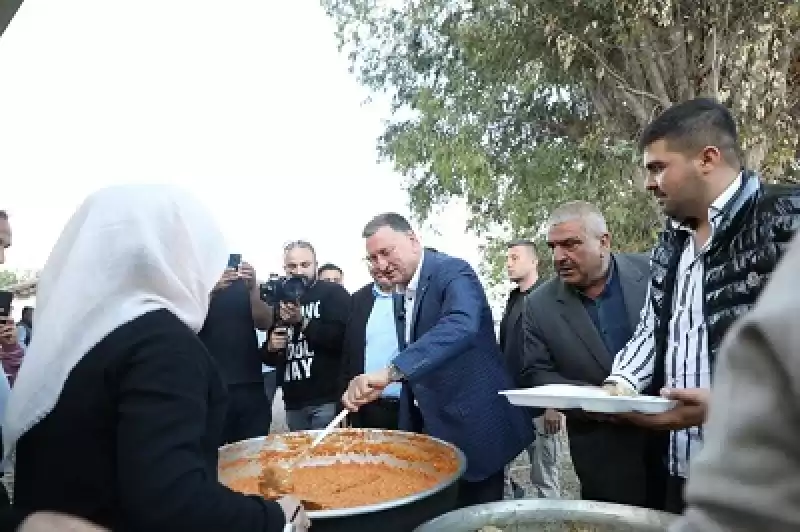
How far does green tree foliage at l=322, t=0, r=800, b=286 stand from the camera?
720cm

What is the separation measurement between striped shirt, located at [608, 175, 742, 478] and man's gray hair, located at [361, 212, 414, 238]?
1173 mm

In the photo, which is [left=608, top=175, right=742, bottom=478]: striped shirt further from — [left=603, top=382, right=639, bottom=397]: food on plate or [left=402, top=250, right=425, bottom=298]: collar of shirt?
[left=402, top=250, right=425, bottom=298]: collar of shirt

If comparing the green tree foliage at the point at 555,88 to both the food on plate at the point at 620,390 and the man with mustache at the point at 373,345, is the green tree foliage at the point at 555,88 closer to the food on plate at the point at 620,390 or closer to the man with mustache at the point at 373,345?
the man with mustache at the point at 373,345

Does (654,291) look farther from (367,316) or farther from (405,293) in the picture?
(367,316)

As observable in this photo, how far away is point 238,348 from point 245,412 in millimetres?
351

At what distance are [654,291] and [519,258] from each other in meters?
2.49

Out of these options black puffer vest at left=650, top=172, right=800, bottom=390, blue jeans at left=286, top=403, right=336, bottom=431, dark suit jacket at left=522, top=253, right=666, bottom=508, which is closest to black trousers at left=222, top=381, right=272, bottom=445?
blue jeans at left=286, top=403, right=336, bottom=431

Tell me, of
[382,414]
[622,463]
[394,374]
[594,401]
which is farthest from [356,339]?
[594,401]

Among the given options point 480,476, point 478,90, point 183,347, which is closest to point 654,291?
point 480,476

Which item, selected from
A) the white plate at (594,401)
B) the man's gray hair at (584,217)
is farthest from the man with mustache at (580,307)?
the white plate at (594,401)

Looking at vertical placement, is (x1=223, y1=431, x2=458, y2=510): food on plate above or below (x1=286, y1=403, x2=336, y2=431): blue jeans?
above

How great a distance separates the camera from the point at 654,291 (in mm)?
2006

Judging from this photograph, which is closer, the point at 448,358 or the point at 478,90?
the point at 448,358

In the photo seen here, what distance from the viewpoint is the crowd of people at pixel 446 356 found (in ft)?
1.40
